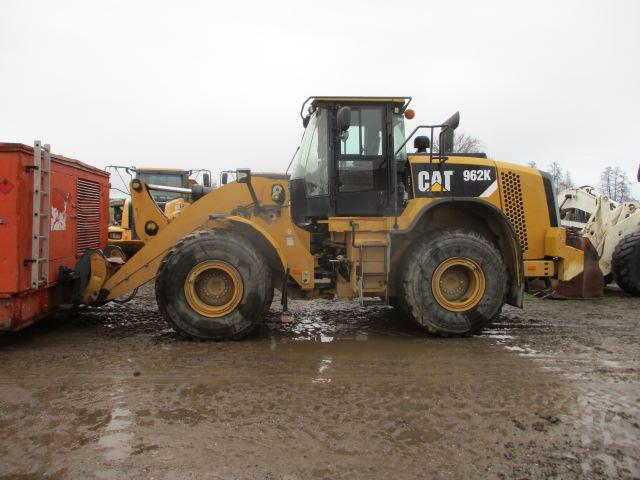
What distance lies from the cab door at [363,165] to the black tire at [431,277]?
694 millimetres

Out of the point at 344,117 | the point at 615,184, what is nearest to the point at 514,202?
the point at 344,117

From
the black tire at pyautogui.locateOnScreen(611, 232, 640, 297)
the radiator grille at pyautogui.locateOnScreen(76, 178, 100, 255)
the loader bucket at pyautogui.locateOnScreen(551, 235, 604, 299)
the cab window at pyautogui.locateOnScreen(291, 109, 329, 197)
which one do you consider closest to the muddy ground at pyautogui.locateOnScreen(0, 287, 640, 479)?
the radiator grille at pyautogui.locateOnScreen(76, 178, 100, 255)

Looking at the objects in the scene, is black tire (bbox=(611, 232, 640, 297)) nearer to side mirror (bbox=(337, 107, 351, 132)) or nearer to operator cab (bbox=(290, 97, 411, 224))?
operator cab (bbox=(290, 97, 411, 224))

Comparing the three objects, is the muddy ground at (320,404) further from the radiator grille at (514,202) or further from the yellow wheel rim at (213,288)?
the radiator grille at (514,202)

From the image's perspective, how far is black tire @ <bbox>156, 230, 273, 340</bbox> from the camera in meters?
5.02

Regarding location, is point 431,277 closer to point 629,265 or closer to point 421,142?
point 421,142

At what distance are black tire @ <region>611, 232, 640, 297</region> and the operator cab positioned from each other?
538cm

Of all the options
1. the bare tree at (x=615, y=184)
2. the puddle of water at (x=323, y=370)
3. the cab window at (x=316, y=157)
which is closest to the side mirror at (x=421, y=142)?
the cab window at (x=316, y=157)

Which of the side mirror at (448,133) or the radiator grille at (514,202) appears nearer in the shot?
the side mirror at (448,133)

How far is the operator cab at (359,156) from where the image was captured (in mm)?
5426

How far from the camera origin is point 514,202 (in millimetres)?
5672

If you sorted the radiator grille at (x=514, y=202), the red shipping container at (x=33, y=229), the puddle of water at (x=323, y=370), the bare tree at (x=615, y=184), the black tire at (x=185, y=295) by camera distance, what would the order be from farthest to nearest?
the bare tree at (x=615, y=184)
the radiator grille at (x=514, y=202)
the black tire at (x=185, y=295)
the red shipping container at (x=33, y=229)
the puddle of water at (x=323, y=370)

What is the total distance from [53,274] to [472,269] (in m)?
4.43

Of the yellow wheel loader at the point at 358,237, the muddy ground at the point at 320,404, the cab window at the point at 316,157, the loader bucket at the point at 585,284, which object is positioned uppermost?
the cab window at the point at 316,157
